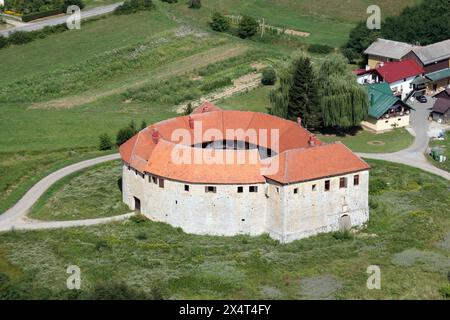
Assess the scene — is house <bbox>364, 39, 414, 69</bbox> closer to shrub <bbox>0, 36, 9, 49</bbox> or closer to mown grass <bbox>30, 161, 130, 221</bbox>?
mown grass <bbox>30, 161, 130, 221</bbox>

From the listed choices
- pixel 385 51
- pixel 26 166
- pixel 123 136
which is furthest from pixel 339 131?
pixel 26 166

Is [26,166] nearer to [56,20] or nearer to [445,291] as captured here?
[445,291]

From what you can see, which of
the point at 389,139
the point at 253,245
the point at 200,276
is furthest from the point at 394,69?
the point at 200,276

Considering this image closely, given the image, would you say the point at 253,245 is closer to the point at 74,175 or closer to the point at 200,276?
the point at 200,276

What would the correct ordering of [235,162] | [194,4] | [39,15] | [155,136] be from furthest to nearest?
[194,4]
[39,15]
[155,136]
[235,162]

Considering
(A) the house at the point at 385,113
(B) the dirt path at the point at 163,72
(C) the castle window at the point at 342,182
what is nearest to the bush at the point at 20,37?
(B) the dirt path at the point at 163,72

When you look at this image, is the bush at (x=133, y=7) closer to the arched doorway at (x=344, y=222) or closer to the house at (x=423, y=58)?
the house at (x=423, y=58)
